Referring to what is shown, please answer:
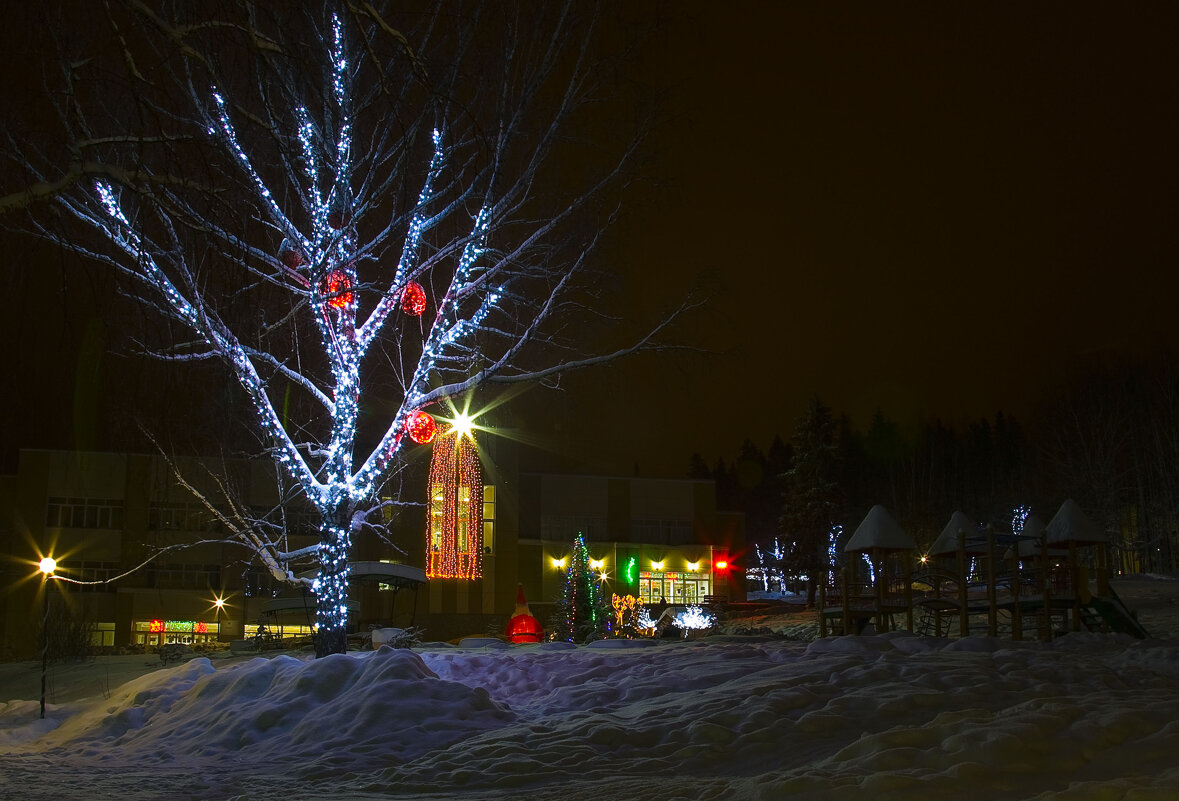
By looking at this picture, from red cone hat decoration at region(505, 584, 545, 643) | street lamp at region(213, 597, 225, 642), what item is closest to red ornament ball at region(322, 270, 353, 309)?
red cone hat decoration at region(505, 584, 545, 643)

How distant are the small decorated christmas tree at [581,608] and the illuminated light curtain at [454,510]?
14.6 feet

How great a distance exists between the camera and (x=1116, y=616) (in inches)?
768

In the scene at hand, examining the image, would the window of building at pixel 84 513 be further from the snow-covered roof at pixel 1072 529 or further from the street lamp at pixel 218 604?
the snow-covered roof at pixel 1072 529

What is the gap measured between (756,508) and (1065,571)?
8032 cm

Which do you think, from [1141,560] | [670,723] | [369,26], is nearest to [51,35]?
[670,723]

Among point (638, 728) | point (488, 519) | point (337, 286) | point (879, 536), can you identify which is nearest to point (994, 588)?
point (879, 536)

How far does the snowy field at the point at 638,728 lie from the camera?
6.88m

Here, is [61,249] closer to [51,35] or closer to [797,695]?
[51,35]

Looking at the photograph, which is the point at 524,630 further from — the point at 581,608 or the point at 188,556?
the point at 188,556

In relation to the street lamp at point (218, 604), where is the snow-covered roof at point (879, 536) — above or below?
above

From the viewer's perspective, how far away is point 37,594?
43.7m

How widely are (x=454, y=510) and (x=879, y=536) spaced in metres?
14.4

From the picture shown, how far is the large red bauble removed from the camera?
24.0 m

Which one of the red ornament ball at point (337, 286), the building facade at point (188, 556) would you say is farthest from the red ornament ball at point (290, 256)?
the building facade at point (188, 556)
